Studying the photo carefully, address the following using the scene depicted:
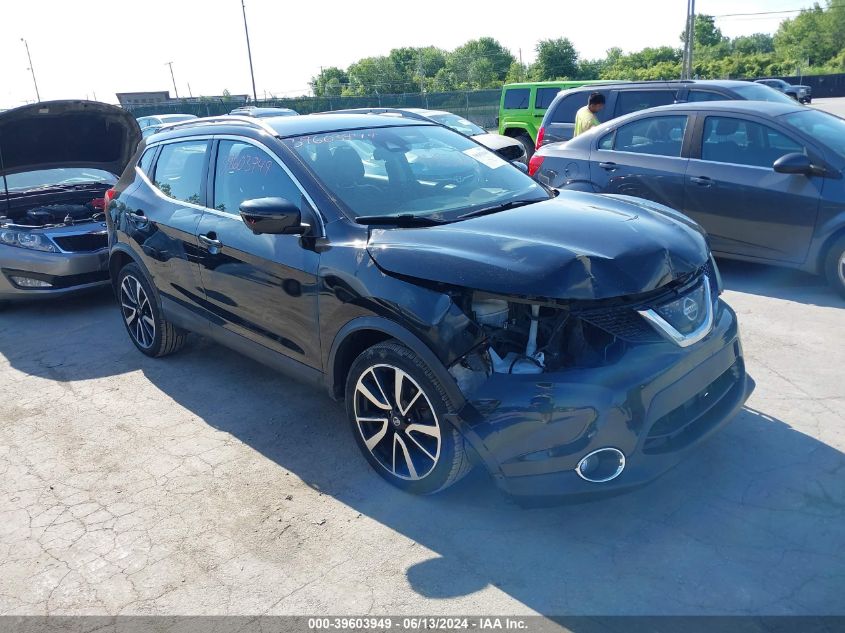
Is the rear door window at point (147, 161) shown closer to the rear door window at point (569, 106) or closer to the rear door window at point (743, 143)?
the rear door window at point (743, 143)

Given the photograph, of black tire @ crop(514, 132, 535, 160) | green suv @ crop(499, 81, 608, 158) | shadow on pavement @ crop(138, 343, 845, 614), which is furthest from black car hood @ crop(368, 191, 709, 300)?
black tire @ crop(514, 132, 535, 160)

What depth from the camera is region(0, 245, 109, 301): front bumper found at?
21.8 feet

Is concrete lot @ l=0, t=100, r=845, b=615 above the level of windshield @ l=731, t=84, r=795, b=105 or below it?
below

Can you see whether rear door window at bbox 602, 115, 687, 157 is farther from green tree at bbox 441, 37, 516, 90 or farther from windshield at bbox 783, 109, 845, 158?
green tree at bbox 441, 37, 516, 90

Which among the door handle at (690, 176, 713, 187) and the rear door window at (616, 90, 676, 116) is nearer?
the door handle at (690, 176, 713, 187)

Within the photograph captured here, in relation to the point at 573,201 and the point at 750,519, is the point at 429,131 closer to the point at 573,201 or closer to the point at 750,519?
the point at 573,201

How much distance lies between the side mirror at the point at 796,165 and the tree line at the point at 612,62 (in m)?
41.8

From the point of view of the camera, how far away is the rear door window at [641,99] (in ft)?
29.9

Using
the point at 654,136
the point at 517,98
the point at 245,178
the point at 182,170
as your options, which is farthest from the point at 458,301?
the point at 517,98

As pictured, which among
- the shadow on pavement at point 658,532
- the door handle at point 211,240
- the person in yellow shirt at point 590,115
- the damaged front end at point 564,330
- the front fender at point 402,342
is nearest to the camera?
the shadow on pavement at point 658,532

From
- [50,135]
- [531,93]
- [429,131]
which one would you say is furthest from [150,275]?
[531,93]

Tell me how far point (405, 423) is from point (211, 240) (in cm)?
186

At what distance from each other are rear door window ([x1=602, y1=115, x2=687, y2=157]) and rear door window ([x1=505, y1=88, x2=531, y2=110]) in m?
9.22

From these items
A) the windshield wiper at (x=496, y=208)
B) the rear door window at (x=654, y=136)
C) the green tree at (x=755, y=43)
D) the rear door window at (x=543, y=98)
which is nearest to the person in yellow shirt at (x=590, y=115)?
the rear door window at (x=654, y=136)
